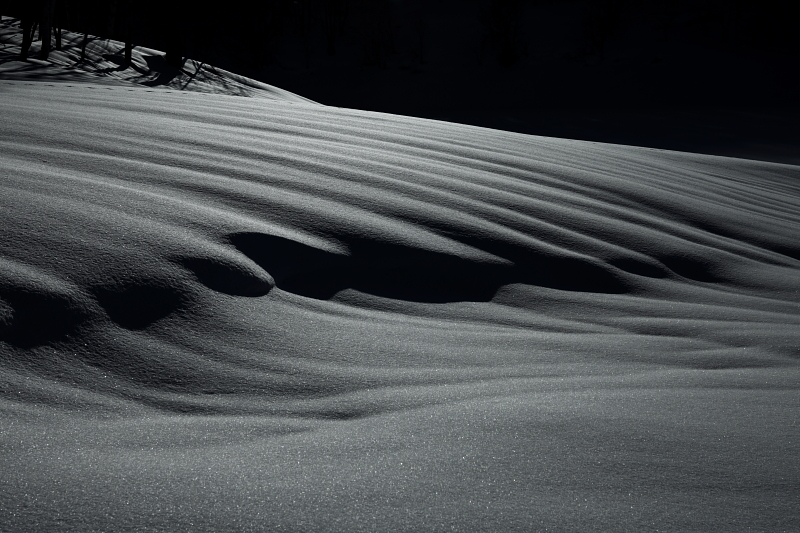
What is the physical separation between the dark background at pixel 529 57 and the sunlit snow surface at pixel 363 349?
8495mm

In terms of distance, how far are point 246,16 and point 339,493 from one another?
864 inches

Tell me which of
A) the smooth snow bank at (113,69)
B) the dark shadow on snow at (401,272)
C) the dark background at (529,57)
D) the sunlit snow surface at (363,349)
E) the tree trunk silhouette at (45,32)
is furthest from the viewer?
the dark background at (529,57)

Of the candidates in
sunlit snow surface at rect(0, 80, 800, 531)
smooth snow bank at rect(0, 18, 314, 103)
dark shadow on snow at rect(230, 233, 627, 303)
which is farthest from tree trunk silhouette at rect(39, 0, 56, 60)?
dark shadow on snow at rect(230, 233, 627, 303)

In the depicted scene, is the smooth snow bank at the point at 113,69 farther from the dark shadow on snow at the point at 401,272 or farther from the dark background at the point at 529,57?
the dark shadow on snow at the point at 401,272

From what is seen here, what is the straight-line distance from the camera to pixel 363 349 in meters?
1.26

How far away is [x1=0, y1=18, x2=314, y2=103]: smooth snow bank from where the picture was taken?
7.09 metres

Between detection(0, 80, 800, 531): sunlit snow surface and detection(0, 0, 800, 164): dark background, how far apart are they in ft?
27.9

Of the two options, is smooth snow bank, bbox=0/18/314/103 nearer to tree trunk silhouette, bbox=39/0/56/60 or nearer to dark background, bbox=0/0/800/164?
tree trunk silhouette, bbox=39/0/56/60

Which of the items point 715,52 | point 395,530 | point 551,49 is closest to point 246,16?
point 551,49

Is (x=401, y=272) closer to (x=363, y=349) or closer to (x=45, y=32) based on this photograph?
(x=363, y=349)

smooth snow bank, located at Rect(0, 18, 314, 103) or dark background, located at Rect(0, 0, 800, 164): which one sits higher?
dark background, located at Rect(0, 0, 800, 164)

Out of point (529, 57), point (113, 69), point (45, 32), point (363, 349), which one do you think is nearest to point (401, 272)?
point (363, 349)

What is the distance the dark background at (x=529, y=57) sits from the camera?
12.3 metres

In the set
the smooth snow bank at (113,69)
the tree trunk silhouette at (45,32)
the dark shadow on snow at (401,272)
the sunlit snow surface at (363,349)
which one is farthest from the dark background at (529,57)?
the dark shadow on snow at (401,272)
